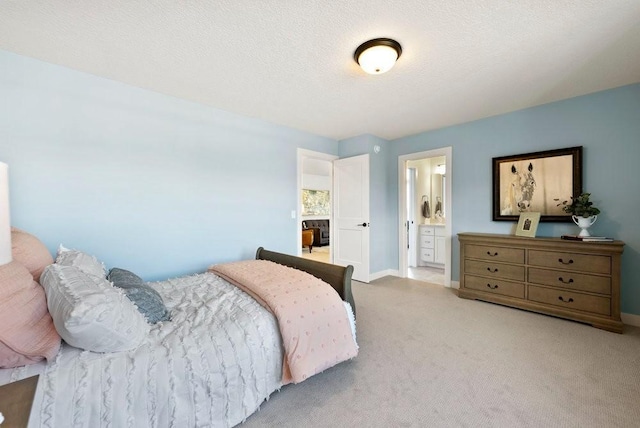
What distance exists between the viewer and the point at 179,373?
4.11ft

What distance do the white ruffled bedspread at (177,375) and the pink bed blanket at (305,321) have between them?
89 mm

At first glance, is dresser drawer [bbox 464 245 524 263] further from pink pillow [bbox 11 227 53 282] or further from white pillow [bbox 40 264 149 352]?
pink pillow [bbox 11 227 53 282]

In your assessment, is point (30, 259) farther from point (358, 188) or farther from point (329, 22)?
point (358, 188)

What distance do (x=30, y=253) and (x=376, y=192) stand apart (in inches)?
156

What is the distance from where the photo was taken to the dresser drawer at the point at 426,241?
535 cm

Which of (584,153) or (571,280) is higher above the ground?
(584,153)

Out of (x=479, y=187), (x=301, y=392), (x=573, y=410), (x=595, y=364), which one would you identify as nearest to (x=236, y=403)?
(x=301, y=392)

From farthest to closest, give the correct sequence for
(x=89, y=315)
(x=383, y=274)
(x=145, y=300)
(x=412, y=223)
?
1. (x=412, y=223)
2. (x=383, y=274)
3. (x=145, y=300)
4. (x=89, y=315)

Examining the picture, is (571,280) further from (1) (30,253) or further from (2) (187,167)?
(1) (30,253)

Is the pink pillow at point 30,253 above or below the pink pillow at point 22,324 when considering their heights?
above

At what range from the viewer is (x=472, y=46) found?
1953mm

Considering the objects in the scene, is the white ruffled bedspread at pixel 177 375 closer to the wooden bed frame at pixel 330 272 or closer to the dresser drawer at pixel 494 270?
the wooden bed frame at pixel 330 272

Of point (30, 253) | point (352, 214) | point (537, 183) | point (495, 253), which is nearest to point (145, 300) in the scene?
point (30, 253)

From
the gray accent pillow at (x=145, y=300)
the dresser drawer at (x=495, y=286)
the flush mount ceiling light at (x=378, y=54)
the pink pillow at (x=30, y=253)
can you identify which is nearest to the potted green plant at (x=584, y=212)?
the dresser drawer at (x=495, y=286)
